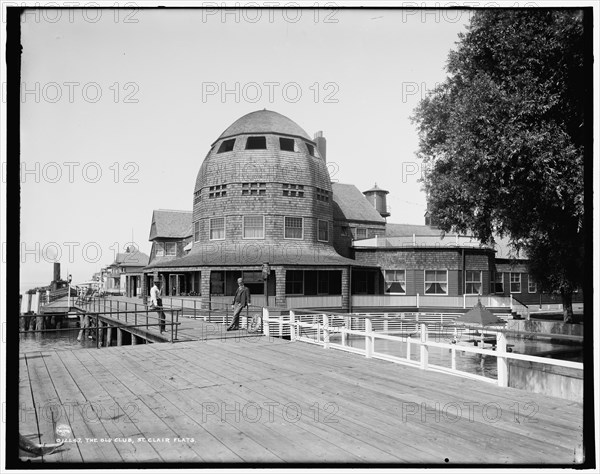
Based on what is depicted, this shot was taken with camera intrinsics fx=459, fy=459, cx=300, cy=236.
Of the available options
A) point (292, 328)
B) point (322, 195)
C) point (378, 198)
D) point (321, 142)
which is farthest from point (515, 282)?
point (292, 328)

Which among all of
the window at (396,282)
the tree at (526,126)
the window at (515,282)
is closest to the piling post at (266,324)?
the tree at (526,126)

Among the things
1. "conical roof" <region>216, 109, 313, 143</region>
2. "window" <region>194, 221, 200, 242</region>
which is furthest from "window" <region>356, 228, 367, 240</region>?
"window" <region>194, 221, 200, 242</region>

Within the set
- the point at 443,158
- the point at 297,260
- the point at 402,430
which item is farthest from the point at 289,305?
the point at 402,430

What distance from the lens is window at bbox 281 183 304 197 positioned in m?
29.0

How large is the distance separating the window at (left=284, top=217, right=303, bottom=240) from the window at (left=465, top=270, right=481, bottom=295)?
38.5ft

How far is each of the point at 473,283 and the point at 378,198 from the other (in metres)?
19.8

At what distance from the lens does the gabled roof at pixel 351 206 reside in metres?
39.2

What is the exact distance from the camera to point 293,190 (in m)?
29.2

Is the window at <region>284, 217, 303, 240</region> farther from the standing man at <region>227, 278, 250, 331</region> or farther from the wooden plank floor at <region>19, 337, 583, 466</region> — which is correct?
the wooden plank floor at <region>19, 337, 583, 466</region>

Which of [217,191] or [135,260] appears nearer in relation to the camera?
[217,191]

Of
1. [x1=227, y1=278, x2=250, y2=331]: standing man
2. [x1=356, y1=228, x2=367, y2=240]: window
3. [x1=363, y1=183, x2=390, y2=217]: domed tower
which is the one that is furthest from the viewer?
[x1=363, y1=183, x2=390, y2=217]: domed tower

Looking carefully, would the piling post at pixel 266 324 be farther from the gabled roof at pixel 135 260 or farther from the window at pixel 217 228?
the gabled roof at pixel 135 260

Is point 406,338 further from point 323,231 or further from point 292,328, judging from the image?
point 323,231

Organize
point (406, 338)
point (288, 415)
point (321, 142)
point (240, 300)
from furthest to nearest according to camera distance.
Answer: point (321, 142)
point (240, 300)
point (406, 338)
point (288, 415)
